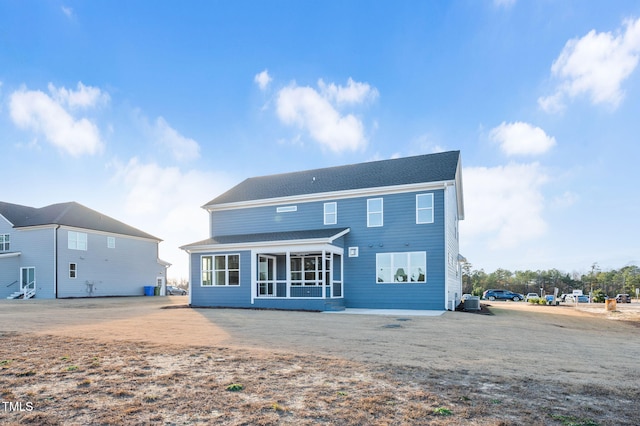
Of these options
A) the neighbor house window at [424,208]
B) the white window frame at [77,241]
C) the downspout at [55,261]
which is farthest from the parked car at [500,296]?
the downspout at [55,261]

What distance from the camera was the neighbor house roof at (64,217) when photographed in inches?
1159

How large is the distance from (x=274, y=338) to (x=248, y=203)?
1372 cm

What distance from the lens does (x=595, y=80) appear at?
45.5 feet

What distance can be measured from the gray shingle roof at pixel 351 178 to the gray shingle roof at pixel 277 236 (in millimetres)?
2113

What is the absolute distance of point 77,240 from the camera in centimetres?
2958

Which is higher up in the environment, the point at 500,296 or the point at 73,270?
the point at 73,270

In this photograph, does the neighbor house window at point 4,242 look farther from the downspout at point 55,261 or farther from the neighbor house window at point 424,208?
the neighbor house window at point 424,208

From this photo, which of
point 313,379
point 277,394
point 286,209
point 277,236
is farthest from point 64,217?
point 277,394

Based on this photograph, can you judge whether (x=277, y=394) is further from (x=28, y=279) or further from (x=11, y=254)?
(x=11, y=254)

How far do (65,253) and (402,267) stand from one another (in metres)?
24.2

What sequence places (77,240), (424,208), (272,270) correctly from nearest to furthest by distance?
(424,208) → (272,270) → (77,240)

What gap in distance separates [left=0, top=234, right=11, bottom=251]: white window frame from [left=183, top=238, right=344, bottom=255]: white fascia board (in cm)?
1964

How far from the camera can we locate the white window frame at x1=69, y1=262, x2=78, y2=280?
28.8m

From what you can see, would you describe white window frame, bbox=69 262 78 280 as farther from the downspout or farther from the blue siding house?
the blue siding house
